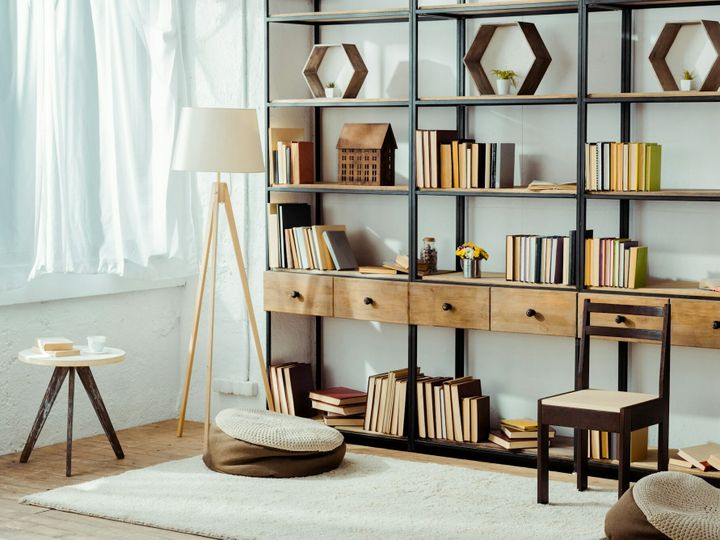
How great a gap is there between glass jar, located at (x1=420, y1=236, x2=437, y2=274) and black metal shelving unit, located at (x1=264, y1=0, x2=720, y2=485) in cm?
14

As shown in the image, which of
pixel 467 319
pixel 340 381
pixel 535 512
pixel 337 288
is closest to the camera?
pixel 535 512

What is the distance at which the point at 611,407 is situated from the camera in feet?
15.3

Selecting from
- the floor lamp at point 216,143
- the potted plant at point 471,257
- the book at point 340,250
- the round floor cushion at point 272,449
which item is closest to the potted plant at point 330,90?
the floor lamp at point 216,143

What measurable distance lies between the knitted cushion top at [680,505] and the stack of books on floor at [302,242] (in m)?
2.24

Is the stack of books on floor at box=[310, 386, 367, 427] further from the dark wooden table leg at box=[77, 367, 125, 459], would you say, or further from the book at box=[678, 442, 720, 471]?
the book at box=[678, 442, 720, 471]

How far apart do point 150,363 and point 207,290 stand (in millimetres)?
515

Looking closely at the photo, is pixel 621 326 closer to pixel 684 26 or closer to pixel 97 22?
pixel 684 26

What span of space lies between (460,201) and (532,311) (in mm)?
824

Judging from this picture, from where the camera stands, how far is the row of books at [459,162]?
561 centimetres

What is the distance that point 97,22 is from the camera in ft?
20.0

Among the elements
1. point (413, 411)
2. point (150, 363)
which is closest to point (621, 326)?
point (413, 411)

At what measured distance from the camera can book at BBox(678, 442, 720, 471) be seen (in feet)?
16.9

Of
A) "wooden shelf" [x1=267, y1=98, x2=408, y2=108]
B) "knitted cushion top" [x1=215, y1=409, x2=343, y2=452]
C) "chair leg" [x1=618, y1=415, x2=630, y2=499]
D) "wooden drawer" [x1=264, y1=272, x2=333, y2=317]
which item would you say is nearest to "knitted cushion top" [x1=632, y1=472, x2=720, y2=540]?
"chair leg" [x1=618, y1=415, x2=630, y2=499]

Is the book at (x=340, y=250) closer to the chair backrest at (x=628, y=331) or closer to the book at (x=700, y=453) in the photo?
the chair backrest at (x=628, y=331)
